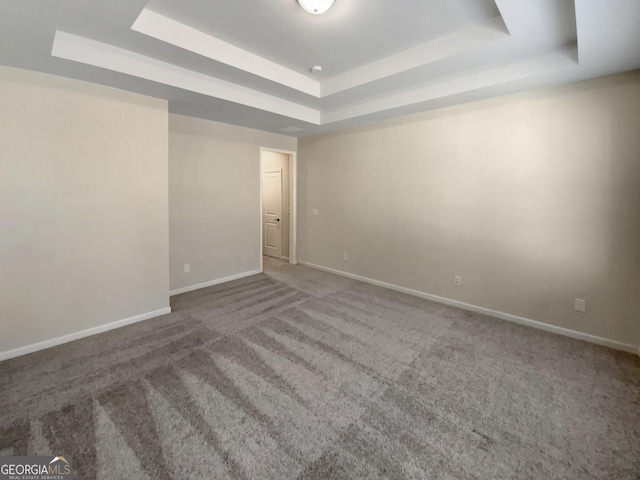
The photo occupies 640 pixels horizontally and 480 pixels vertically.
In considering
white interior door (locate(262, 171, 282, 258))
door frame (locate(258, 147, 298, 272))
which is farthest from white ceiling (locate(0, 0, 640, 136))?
white interior door (locate(262, 171, 282, 258))

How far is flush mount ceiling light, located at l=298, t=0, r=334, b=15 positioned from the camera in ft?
6.71

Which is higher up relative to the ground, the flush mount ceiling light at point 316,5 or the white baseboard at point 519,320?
the flush mount ceiling light at point 316,5

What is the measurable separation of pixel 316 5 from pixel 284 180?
3.98 meters

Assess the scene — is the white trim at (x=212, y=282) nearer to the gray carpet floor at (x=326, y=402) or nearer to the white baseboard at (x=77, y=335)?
the white baseboard at (x=77, y=335)

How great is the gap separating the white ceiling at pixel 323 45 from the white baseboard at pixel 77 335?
2433 millimetres

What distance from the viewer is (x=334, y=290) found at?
4332 millimetres

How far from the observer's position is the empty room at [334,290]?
5.55ft

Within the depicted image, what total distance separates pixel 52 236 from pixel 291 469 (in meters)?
2.90

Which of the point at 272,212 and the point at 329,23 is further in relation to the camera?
the point at 272,212

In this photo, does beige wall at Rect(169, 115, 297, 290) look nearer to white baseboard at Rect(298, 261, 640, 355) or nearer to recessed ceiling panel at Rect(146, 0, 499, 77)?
recessed ceiling panel at Rect(146, 0, 499, 77)

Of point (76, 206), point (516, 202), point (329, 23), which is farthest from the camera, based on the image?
point (516, 202)

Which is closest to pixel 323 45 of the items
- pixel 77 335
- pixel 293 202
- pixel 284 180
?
pixel 293 202

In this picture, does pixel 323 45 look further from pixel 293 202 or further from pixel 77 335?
pixel 77 335

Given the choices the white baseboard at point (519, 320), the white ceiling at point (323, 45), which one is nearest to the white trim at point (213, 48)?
the white ceiling at point (323, 45)
